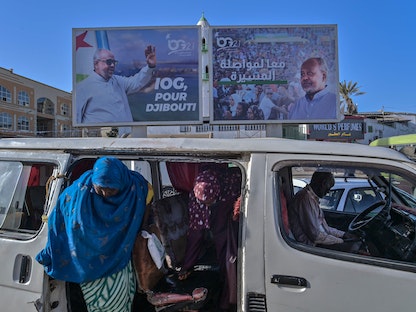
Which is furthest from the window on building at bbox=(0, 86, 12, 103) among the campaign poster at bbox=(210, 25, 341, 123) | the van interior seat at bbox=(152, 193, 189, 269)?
the van interior seat at bbox=(152, 193, 189, 269)

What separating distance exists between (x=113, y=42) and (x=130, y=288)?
134 inches

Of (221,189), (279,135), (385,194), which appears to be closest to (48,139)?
(221,189)

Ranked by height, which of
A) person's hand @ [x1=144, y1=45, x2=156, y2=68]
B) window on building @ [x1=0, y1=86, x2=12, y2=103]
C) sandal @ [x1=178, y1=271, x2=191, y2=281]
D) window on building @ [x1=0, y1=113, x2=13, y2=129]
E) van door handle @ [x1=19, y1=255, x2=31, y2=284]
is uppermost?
window on building @ [x1=0, y1=86, x2=12, y2=103]

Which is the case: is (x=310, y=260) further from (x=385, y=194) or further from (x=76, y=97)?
(x=76, y=97)

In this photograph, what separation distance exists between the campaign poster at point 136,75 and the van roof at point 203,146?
2.03 meters

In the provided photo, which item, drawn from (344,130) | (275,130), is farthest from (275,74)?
(344,130)

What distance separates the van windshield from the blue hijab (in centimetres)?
64

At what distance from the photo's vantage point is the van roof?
86.2 inches

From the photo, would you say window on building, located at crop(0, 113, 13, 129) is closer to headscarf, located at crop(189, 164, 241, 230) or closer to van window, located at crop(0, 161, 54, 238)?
van window, located at crop(0, 161, 54, 238)

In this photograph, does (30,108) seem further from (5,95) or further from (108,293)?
(108,293)

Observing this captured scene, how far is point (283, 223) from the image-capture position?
2141mm

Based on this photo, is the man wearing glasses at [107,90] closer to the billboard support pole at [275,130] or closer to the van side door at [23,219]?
the billboard support pole at [275,130]

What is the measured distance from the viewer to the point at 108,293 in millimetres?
2213

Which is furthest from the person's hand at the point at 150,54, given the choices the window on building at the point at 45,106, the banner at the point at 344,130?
the window on building at the point at 45,106
